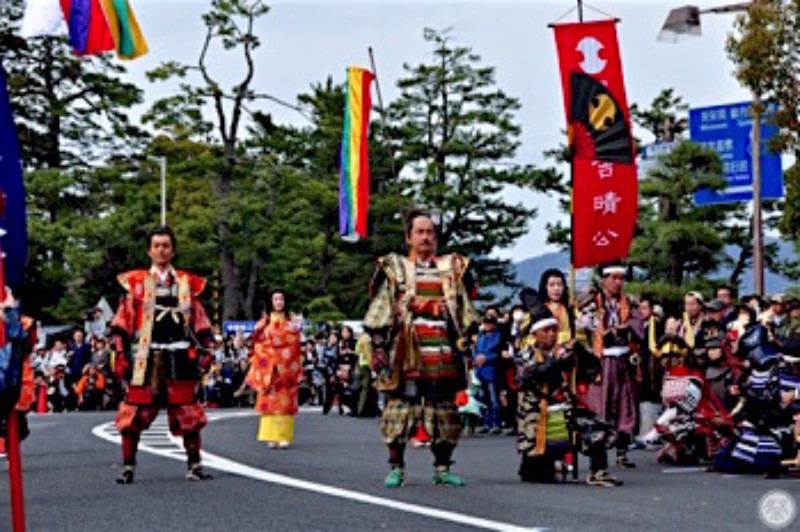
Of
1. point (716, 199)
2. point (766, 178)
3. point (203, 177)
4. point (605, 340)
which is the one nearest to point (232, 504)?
point (605, 340)

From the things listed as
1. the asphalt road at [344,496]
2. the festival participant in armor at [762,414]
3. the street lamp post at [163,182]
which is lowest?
the asphalt road at [344,496]

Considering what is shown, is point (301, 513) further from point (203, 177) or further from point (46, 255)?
point (203, 177)

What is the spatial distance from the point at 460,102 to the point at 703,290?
17.2 m

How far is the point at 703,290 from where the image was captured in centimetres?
3288

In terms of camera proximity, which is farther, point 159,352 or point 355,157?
point 355,157

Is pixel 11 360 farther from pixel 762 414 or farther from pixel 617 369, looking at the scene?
pixel 617 369

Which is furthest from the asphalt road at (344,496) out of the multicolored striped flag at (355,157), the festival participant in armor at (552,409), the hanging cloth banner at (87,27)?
the multicolored striped flag at (355,157)

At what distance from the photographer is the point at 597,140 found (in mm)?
Result: 13750

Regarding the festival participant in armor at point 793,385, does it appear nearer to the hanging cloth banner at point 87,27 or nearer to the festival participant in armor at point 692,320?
the festival participant in armor at point 692,320

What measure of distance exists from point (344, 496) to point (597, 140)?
5.51 metres

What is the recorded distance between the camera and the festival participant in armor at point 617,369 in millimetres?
12773

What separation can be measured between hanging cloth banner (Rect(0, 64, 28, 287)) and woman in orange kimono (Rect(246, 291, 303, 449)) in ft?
29.2

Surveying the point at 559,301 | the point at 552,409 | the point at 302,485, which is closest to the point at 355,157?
the point at 559,301

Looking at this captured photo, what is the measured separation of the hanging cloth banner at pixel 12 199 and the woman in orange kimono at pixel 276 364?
29.2ft
